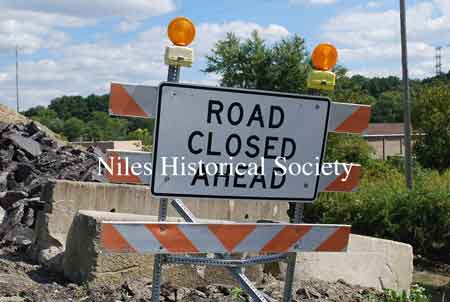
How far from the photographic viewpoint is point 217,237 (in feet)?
13.0

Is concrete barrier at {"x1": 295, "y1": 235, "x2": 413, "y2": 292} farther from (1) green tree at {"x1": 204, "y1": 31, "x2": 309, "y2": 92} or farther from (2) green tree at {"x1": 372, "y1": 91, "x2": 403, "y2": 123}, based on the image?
(2) green tree at {"x1": 372, "y1": 91, "x2": 403, "y2": 123}

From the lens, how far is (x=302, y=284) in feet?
23.9

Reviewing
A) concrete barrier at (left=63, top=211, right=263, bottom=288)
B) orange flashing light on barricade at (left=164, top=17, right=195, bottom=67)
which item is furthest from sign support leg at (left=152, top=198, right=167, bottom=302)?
concrete barrier at (left=63, top=211, right=263, bottom=288)

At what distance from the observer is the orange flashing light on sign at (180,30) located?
385cm

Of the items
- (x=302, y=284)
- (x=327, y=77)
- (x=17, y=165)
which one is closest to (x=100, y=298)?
(x=302, y=284)

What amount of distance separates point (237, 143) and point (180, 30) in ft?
2.29

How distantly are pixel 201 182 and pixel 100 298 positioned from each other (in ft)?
8.94

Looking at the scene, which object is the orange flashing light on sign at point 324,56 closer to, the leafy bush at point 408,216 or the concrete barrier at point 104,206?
the concrete barrier at point 104,206

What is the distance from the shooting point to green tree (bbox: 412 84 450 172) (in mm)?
33656

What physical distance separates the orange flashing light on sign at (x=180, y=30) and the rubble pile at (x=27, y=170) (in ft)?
18.5

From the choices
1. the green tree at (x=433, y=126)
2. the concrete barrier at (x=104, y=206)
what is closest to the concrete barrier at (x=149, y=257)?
the concrete barrier at (x=104, y=206)

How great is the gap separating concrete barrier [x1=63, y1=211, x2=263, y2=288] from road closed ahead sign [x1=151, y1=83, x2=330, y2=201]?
277 cm

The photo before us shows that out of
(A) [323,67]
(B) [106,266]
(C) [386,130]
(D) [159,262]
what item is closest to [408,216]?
(B) [106,266]

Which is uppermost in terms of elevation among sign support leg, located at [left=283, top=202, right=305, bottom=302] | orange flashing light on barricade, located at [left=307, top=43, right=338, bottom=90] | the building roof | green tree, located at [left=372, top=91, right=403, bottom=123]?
green tree, located at [left=372, top=91, right=403, bottom=123]
